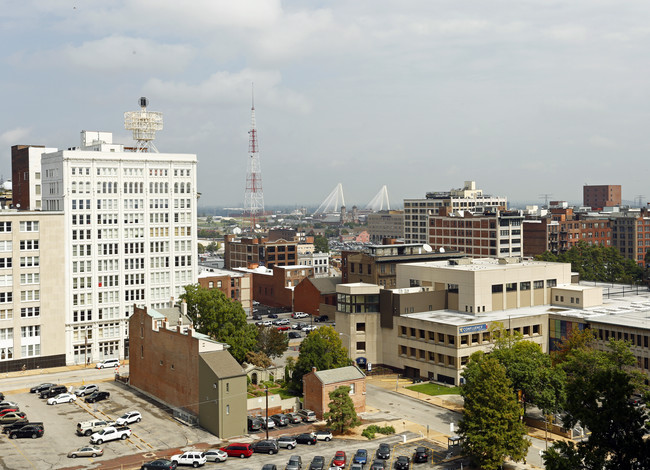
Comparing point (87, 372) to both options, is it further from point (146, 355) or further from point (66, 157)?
point (66, 157)

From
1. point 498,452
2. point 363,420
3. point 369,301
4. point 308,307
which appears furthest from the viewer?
point 308,307

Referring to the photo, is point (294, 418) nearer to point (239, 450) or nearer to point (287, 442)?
point (287, 442)

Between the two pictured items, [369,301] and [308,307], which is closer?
[369,301]

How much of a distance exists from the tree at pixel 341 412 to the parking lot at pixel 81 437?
41.1 ft

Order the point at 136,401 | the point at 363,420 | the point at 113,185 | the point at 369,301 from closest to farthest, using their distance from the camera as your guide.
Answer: the point at 363,420
the point at 136,401
the point at 369,301
the point at 113,185

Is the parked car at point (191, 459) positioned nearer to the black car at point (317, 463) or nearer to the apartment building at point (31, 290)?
the black car at point (317, 463)

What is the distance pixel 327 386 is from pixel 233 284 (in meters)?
79.1

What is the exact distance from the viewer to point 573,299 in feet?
363

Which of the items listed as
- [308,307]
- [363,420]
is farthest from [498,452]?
[308,307]

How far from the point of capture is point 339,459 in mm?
65438

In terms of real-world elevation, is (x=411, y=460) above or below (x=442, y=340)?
below

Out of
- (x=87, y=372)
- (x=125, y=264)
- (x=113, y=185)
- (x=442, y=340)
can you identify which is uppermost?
(x=113, y=185)

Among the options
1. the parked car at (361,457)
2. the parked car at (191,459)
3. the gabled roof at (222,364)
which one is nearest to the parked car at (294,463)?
the parked car at (361,457)

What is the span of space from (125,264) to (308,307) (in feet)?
177
